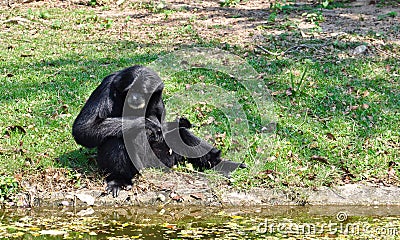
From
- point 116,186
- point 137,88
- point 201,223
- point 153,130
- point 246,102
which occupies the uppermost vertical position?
point 137,88

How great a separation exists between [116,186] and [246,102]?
12.5 feet

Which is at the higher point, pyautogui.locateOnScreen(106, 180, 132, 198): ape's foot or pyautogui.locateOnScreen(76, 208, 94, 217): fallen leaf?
pyautogui.locateOnScreen(106, 180, 132, 198): ape's foot

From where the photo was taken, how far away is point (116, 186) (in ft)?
21.3

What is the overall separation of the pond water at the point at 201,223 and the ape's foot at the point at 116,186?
23 cm

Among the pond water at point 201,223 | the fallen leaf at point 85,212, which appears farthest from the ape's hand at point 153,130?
the fallen leaf at point 85,212

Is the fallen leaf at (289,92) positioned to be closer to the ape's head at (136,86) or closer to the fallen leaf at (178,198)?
the ape's head at (136,86)

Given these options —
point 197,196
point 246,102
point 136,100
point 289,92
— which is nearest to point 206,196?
point 197,196

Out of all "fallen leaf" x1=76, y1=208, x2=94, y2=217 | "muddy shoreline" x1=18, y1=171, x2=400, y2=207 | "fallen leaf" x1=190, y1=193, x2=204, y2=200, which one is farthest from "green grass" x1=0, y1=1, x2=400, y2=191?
"fallen leaf" x1=76, y1=208, x2=94, y2=217

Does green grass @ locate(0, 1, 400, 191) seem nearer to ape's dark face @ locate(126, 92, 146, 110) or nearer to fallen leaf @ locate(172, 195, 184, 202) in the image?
fallen leaf @ locate(172, 195, 184, 202)

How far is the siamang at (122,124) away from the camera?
21.3 feet

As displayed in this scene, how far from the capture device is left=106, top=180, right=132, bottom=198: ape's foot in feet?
21.1

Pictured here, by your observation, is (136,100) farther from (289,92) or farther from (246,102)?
(289,92)

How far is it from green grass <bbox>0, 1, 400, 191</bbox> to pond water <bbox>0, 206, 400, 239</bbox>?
70 cm

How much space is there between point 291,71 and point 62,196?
603 centimetres
